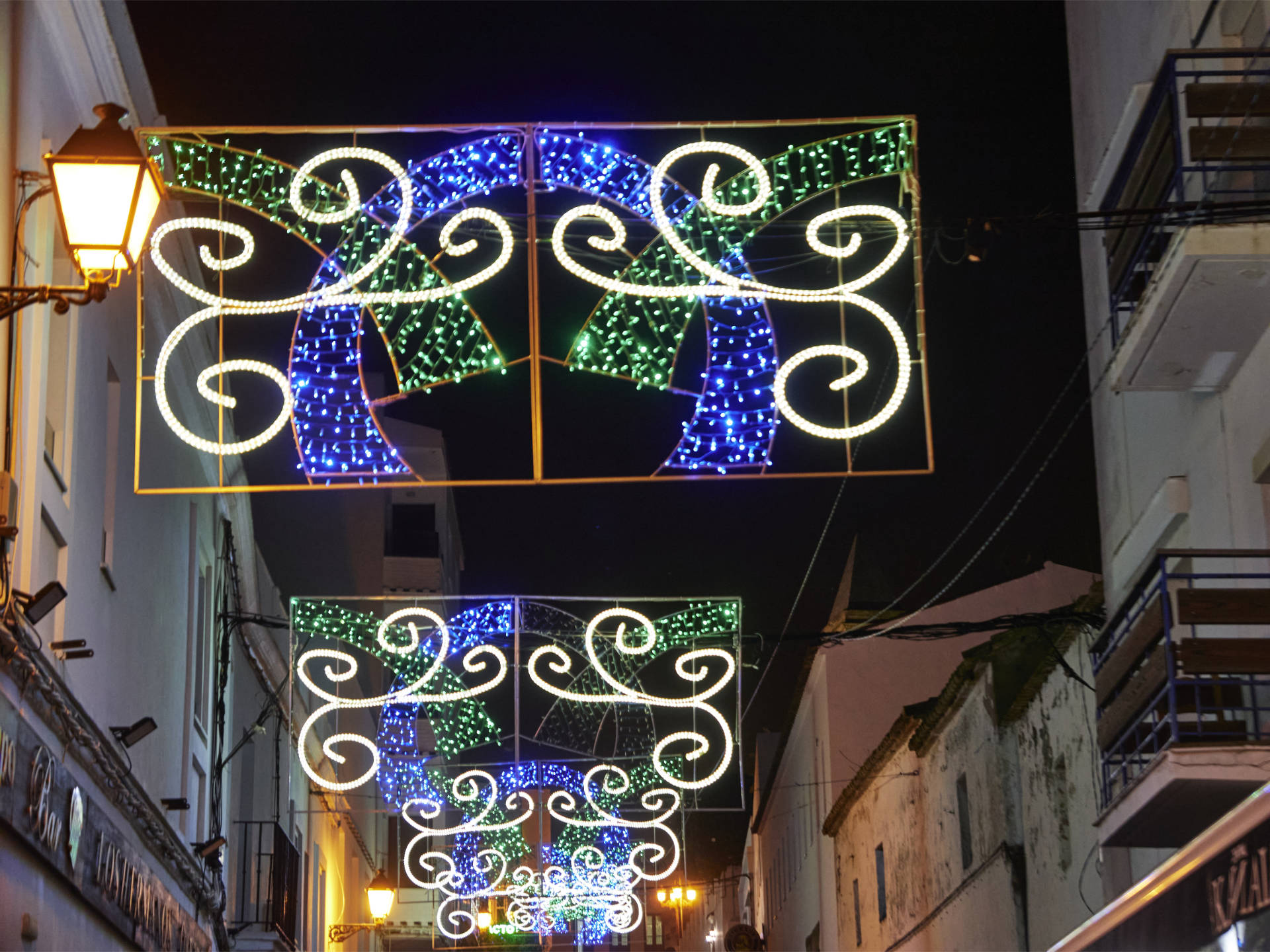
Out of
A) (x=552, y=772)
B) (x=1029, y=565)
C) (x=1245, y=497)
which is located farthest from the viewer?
(x=1029, y=565)

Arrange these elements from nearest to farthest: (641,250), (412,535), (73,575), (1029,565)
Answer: (641,250)
(73,575)
(1029,565)
(412,535)

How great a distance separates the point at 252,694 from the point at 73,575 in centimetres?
1138

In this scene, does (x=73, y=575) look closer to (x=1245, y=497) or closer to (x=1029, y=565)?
(x=1245, y=497)

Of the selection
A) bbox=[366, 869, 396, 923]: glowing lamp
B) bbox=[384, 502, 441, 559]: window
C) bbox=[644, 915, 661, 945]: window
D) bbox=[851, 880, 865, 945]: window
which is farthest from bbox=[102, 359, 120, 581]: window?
bbox=[644, 915, 661, 945]: window

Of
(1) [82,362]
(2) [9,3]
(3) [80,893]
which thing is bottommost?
(3) [80,893]

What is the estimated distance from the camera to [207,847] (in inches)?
658

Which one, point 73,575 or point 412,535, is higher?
point 412,535

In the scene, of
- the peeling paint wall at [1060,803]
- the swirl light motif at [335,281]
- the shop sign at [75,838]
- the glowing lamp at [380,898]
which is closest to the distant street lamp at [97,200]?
the shop sign at [75,838]

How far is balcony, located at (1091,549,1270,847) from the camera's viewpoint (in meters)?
10.4

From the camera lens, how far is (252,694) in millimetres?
22219

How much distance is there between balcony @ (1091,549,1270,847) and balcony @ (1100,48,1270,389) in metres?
1.57

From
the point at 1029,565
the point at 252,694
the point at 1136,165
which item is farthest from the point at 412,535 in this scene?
the point at 1136,165

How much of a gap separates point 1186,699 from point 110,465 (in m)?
7.82

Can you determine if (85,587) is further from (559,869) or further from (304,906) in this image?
(304,906)
